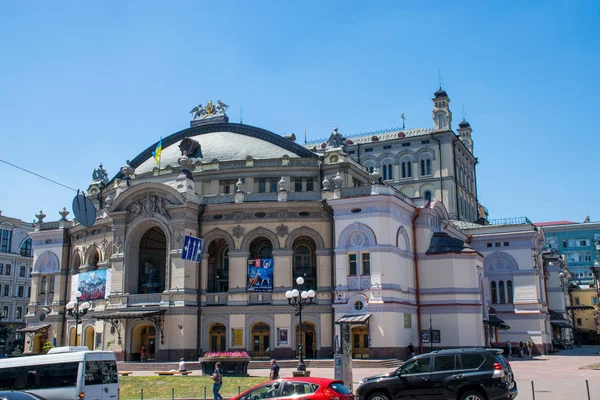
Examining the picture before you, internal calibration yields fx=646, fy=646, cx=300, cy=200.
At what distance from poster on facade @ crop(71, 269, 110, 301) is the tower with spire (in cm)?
4261

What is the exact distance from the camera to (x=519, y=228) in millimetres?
66500

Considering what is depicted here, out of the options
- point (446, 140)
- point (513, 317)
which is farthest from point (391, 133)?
point (513, 317)

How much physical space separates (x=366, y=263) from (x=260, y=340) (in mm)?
10303

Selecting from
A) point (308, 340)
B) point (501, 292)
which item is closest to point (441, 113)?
point (501, 292)

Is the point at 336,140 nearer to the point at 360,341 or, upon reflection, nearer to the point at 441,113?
the point at 360,341

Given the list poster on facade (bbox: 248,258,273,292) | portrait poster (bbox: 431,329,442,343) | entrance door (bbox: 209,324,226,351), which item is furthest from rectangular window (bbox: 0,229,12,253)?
portrait poster (bbox: 431,329,442,343)

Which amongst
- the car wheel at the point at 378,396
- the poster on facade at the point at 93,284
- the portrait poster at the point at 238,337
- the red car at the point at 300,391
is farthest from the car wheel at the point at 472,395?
the poster on facade at the point at 93,284

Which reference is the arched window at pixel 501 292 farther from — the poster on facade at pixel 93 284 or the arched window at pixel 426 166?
the poster on facade at pixel 93 284

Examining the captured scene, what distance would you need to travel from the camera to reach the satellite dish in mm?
26538

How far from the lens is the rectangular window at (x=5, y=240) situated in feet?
282

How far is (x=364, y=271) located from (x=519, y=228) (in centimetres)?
2570

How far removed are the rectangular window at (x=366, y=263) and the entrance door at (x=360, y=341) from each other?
4109 millimetres

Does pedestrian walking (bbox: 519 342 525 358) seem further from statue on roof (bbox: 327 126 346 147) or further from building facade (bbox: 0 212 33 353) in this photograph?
building facade (bbox: 0 212 33 353)

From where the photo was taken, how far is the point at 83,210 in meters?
26.7
